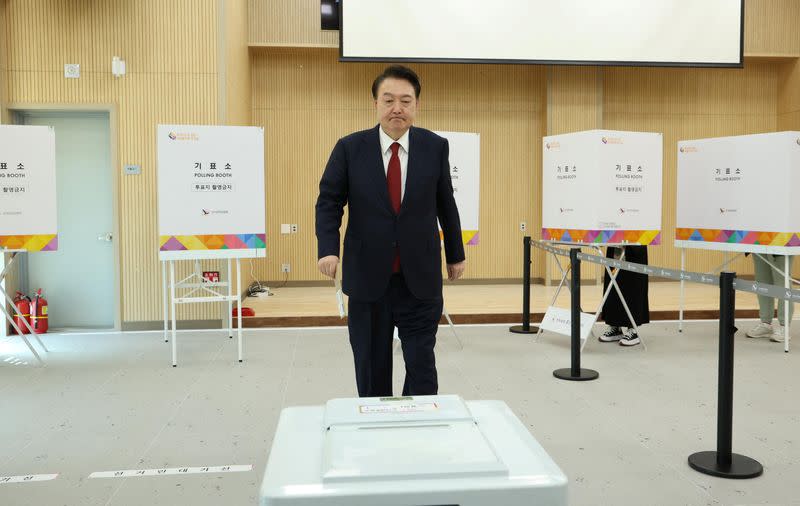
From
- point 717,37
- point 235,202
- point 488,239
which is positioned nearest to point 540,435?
point 235,202

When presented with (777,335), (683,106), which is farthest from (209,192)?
(683,106)

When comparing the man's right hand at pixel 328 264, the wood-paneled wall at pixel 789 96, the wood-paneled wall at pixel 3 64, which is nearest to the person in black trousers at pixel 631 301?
the man's right hand at pixel 328 264

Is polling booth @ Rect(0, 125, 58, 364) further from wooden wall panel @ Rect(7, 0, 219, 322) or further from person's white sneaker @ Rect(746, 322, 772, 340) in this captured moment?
person's white sneaker @ Rect(746, 322, 772, 340)

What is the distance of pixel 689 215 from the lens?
17.7 ft

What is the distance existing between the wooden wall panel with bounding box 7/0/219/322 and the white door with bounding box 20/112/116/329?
0.21m

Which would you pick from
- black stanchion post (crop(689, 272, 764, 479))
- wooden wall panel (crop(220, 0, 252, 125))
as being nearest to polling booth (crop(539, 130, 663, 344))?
black stanchion post (crop(689, 272, 764, 479))

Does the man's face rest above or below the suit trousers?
above

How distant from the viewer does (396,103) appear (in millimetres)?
2258

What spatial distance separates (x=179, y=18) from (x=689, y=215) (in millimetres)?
4576

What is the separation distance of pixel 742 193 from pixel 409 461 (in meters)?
4.78

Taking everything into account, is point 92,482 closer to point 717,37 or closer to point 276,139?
point 276,139

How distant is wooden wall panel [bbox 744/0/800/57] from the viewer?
843 centimetres

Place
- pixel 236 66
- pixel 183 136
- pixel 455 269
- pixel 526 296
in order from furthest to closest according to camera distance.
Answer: pixel 236 66, pixel 526 296, pixel 183 136, pixel 455 269

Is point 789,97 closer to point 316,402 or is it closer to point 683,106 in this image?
point 683,106
